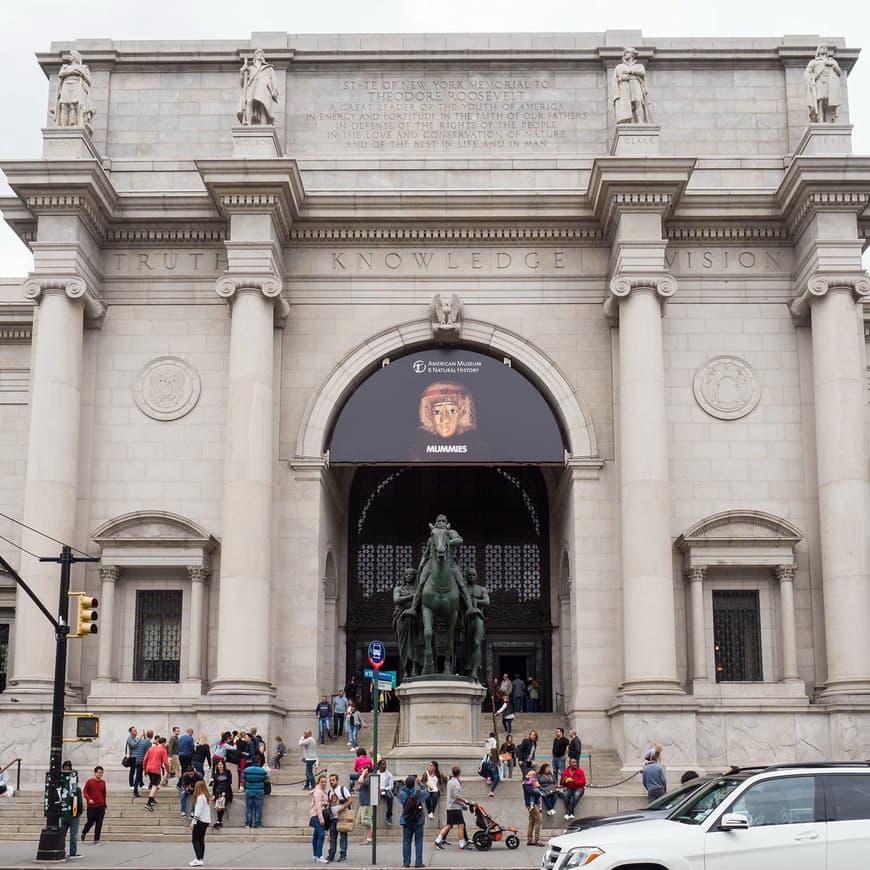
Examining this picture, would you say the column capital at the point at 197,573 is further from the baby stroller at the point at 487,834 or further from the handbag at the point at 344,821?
the handbag at the point at 344,821

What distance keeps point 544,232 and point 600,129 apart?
3.81 metres

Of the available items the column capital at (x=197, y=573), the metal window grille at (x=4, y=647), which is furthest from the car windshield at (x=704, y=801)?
the metal window grille at (x=4, y=647)

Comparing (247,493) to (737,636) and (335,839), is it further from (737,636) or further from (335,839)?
(737,636)

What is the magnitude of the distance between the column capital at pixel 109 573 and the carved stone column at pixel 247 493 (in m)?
3.17

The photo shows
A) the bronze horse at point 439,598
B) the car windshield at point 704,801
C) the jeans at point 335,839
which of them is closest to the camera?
the car windshield at point 704,801

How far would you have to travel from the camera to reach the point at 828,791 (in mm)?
14492

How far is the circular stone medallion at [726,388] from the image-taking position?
37.6 meters

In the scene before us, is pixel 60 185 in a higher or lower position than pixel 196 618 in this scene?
higher

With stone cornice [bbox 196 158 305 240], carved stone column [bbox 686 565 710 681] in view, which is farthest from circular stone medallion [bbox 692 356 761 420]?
stone cornice [bbox 196 158 305 240]

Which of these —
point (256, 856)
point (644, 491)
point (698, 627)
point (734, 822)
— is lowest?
point (256, 856)

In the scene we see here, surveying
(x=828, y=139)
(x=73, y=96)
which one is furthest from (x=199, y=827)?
(x=828, y=139)

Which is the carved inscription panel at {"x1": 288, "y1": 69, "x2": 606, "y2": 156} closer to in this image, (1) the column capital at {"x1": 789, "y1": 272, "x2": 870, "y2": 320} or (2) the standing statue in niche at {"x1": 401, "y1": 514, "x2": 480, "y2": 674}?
(1) the column capital at {"x1": 789, "y1": 272, "x2": 870, "y2": 320}

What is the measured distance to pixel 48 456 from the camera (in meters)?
35.7

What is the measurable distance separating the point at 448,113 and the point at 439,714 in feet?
59.3
